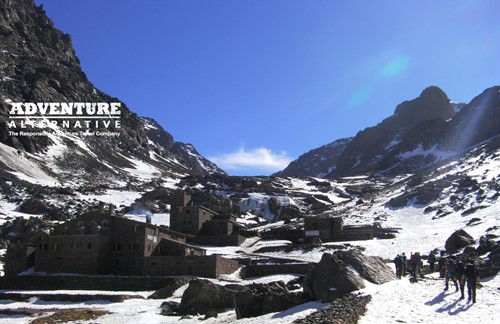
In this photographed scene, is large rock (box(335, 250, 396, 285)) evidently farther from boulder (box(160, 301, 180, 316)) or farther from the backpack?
boulder (box(160, 301, 180, 316))

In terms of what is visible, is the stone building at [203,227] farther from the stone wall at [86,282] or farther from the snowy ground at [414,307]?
the snowy ground at [414,307]

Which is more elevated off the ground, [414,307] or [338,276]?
[338,276]

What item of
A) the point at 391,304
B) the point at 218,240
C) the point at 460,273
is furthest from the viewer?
the point at 218,240

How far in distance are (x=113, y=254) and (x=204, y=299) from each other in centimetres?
2427

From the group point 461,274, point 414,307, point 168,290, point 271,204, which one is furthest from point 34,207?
point 414,307

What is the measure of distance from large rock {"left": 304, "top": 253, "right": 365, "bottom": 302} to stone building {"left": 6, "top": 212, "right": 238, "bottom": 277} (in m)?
28.1

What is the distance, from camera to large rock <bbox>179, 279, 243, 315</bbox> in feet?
122

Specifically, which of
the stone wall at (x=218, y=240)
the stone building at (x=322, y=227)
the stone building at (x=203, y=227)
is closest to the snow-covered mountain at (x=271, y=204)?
the stone wall at (x=218, y=240)

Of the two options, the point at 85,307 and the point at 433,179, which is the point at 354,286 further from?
the point at 433,179

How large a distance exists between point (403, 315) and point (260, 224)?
8490cm

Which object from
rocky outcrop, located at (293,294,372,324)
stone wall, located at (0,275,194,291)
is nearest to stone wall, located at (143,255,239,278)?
stone wall, located at (0,275,194,291)

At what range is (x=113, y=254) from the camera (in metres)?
58.6

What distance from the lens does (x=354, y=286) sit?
27281mm

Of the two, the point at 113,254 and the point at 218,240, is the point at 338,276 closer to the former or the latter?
the point at 113,254
